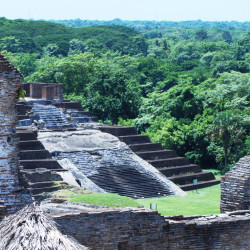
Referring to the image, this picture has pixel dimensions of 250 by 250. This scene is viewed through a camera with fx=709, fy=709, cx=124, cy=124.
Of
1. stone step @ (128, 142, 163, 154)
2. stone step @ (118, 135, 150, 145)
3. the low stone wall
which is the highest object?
the low stone wall

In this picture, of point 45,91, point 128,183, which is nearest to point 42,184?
point 128,183

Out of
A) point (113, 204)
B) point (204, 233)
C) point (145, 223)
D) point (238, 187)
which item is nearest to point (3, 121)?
point (145, 223)

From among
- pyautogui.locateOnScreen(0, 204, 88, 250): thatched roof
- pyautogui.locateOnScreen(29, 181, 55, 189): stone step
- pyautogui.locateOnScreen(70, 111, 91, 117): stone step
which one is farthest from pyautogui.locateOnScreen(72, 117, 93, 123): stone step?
pyautogui.locateOnScreen(0, 204, 88, 250): thatched roof

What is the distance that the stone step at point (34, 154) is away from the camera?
29141 mm

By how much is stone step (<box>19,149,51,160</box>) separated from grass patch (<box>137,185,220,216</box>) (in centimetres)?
467

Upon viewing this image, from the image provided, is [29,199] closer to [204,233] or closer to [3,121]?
[3,121]

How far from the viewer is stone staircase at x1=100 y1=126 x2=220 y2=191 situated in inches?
1261

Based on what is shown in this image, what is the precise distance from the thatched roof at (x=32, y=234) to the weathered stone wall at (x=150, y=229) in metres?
2.18

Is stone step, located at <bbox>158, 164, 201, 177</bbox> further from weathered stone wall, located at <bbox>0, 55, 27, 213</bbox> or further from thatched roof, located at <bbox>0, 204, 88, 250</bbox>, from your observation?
thatched roof, located at <bbox>0, 204, 88, 250</bbox>

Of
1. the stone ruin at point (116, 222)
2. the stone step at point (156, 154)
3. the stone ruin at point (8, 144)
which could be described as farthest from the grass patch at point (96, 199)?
the stone ruin at point (8, 144)

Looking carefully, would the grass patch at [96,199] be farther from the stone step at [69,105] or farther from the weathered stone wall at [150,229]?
the stone step at [69,105]

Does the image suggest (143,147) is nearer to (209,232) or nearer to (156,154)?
(156,154)

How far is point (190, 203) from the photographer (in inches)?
1078

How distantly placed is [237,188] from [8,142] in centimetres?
438
